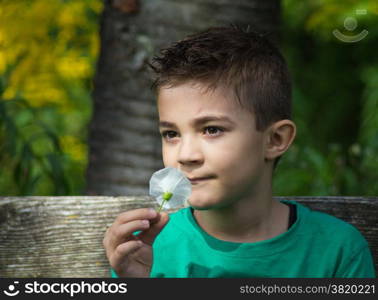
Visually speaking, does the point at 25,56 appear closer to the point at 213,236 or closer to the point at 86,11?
the point at 86,11

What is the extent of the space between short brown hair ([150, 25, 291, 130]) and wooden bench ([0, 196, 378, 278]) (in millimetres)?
389

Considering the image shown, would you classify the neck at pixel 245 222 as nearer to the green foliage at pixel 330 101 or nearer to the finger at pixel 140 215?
the finger at pixel 140 215

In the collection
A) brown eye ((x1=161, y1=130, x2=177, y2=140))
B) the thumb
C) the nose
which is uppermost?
brown eye ((x1=161, y1=130, x2=177, y2=140))

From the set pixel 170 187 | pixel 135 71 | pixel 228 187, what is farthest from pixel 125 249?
pixel 135 71

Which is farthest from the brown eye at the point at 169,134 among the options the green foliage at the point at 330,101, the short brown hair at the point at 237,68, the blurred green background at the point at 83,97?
the green foliage at the point at 330,101

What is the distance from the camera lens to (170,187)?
56.0 inches

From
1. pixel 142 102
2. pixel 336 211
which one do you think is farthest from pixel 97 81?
pixel 336 211

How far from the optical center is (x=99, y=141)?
8.76 feet

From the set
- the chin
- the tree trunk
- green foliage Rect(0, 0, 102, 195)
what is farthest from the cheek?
green foliage Rect(0, 0, 102, 195)

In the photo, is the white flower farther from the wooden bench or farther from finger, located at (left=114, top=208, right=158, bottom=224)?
the wooden bench

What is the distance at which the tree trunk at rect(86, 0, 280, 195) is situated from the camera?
2.54 m

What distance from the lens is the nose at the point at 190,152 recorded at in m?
1.46

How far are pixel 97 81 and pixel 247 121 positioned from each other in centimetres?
133

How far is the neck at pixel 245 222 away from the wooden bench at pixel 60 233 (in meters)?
0.21
